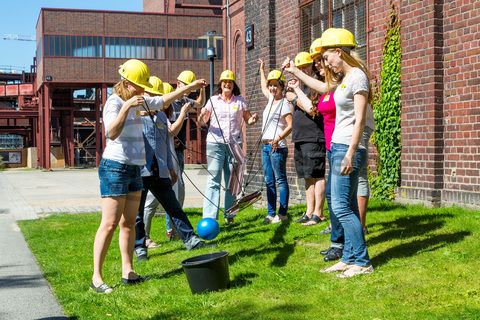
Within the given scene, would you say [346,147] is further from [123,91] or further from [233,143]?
[233,143]

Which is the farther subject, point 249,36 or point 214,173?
point 249,36

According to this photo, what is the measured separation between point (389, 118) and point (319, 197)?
207 cm

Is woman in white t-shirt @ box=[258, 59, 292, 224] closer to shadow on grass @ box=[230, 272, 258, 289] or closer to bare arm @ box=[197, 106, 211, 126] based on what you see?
bare arm @ box=[197, 106, 211, 126]

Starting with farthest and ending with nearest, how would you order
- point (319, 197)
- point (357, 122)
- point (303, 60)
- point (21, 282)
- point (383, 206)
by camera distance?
point (383, 206), point (319, 197), point (303, 60), point (21, 282), point (357, 122)

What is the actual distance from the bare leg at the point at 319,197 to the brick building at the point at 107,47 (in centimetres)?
3800

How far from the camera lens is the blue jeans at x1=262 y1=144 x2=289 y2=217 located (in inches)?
349

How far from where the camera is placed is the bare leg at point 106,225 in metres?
5.63

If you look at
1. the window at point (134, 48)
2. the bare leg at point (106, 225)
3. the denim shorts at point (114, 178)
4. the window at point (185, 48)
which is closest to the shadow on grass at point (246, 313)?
the bare leg at point (106, 225)

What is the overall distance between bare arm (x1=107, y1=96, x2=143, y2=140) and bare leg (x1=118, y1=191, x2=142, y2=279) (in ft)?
2.16

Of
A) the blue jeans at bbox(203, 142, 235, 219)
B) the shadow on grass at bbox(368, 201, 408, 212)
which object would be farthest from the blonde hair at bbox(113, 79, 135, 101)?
the shadow on grass at bbox(368, 201, 408, 212)

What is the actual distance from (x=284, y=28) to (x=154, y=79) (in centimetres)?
683

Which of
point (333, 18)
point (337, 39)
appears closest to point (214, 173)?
point (337, 39)

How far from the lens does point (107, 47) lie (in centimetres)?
4719

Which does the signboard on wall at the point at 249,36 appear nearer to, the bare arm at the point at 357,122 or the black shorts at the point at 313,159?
the black shorts at the point at 313,159
